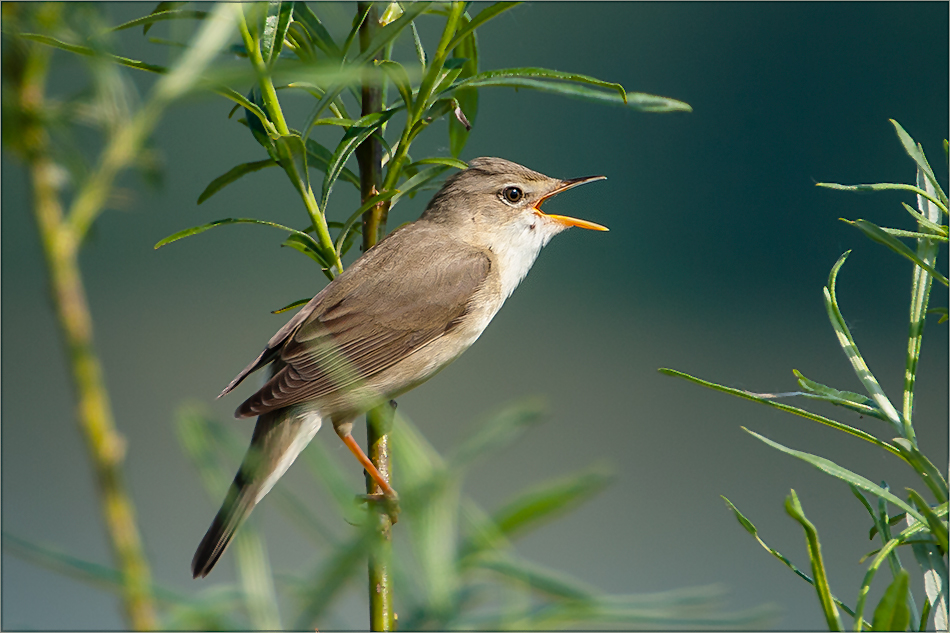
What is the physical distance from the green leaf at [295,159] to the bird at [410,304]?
0.48 metres

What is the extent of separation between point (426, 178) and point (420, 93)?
14 centimetres

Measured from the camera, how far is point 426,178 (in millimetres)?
915

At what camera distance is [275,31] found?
28.4 inches

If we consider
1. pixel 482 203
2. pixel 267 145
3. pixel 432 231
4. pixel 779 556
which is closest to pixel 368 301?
pixel 432 231

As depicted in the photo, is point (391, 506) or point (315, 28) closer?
point (391, 506)

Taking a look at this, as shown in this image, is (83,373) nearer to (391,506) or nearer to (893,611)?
(391,506)

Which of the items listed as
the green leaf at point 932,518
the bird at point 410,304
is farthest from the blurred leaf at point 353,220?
the green leaf at point 932,518

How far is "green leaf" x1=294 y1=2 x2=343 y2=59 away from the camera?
861 millimetres

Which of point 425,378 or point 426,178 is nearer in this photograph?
point 426,178

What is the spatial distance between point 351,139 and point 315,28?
0.19m

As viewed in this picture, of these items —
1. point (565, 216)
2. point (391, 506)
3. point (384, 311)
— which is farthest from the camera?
point (565, 216)

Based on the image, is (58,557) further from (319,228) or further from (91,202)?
(319,228)

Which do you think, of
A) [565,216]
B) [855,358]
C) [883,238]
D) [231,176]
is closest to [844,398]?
[855,358]

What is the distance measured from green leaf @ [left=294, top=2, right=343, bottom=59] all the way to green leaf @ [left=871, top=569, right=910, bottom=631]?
28.5 inches
